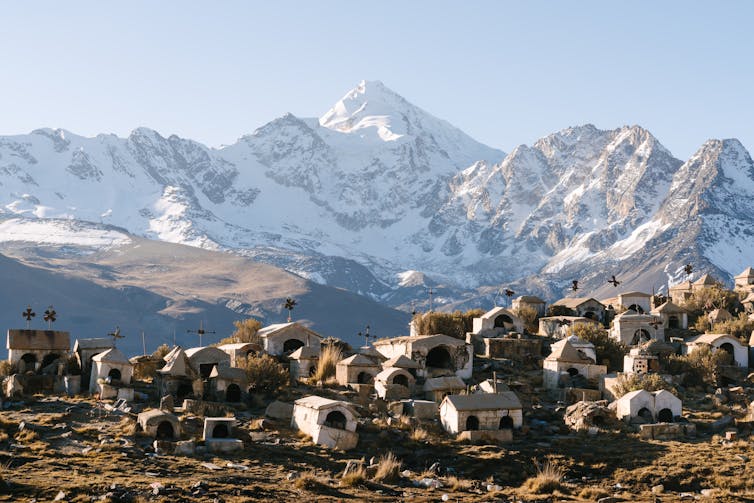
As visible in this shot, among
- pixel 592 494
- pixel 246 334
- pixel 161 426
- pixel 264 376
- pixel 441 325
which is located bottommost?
pixel 592 494

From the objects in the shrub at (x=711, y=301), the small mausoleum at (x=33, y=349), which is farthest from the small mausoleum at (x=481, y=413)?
the shrub at (x=711, y=301)

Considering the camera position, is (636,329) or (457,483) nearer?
(457,483)

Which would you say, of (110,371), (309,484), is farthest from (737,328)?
(309,484)

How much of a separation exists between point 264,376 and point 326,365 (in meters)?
6.61

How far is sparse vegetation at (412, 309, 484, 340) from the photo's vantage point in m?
87.3

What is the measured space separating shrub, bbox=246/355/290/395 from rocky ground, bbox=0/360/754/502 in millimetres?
5821

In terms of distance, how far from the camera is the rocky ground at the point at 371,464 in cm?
4159

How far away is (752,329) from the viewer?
85.8 m

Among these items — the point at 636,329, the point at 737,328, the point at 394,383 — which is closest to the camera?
the point at 394,383

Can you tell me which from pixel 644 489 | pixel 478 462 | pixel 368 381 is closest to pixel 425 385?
pixel 368 381

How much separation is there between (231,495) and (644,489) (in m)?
18.8

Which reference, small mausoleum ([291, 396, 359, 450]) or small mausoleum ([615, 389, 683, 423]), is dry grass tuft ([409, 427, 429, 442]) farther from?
small mausoleum ([615, 389, 683, 423])

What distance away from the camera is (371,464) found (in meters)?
48.0

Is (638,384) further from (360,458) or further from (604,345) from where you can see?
(360,458)
